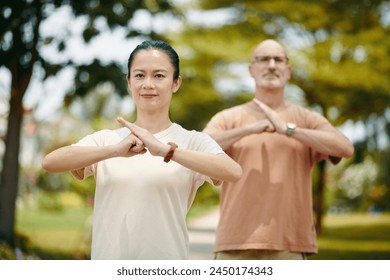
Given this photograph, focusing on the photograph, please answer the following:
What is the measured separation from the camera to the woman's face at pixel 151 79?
2.10 metres

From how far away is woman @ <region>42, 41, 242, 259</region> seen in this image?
6.72ft

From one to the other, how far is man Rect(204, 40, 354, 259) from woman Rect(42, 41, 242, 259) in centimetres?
106

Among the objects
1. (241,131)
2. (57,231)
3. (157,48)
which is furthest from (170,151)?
(57,231)

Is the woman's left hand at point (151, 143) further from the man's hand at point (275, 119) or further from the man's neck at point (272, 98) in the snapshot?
the man's neck at point (272, 98)

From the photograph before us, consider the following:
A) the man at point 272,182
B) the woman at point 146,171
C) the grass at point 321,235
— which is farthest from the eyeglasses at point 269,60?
the grass at point 321,235

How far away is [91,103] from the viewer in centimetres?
2205

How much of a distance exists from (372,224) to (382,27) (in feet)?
17.8

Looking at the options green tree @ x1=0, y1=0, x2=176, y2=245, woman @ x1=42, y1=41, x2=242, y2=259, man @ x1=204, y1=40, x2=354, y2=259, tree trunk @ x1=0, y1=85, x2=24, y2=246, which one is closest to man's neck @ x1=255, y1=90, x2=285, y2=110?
man @ x1=204, y1=40, x2=354, y2=259

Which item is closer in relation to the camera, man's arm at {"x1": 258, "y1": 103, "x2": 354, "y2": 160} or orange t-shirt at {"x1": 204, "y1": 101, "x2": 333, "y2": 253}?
man's arm at {"x1": 258, "y1": 103, "x2": 354, "y2": 160}

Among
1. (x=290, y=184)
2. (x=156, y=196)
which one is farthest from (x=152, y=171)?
(x=290, y=184)

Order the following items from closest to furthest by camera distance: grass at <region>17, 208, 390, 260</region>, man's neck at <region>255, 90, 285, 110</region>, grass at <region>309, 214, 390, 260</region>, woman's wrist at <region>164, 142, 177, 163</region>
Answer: woman's wrist at <region>164, 142, 177, 163</region> → man's neck at <region>255, 90, 285, 110</region> → grass at <region>17, 208, 390, 260</region> → grass at <region>309, 214, 390, 260</region>

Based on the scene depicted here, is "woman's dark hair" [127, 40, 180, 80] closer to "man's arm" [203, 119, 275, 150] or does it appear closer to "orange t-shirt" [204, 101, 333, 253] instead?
"man's arm" [203, 119, 275, 150]

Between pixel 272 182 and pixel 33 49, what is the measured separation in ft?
20.2

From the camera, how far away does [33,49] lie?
874 cm
